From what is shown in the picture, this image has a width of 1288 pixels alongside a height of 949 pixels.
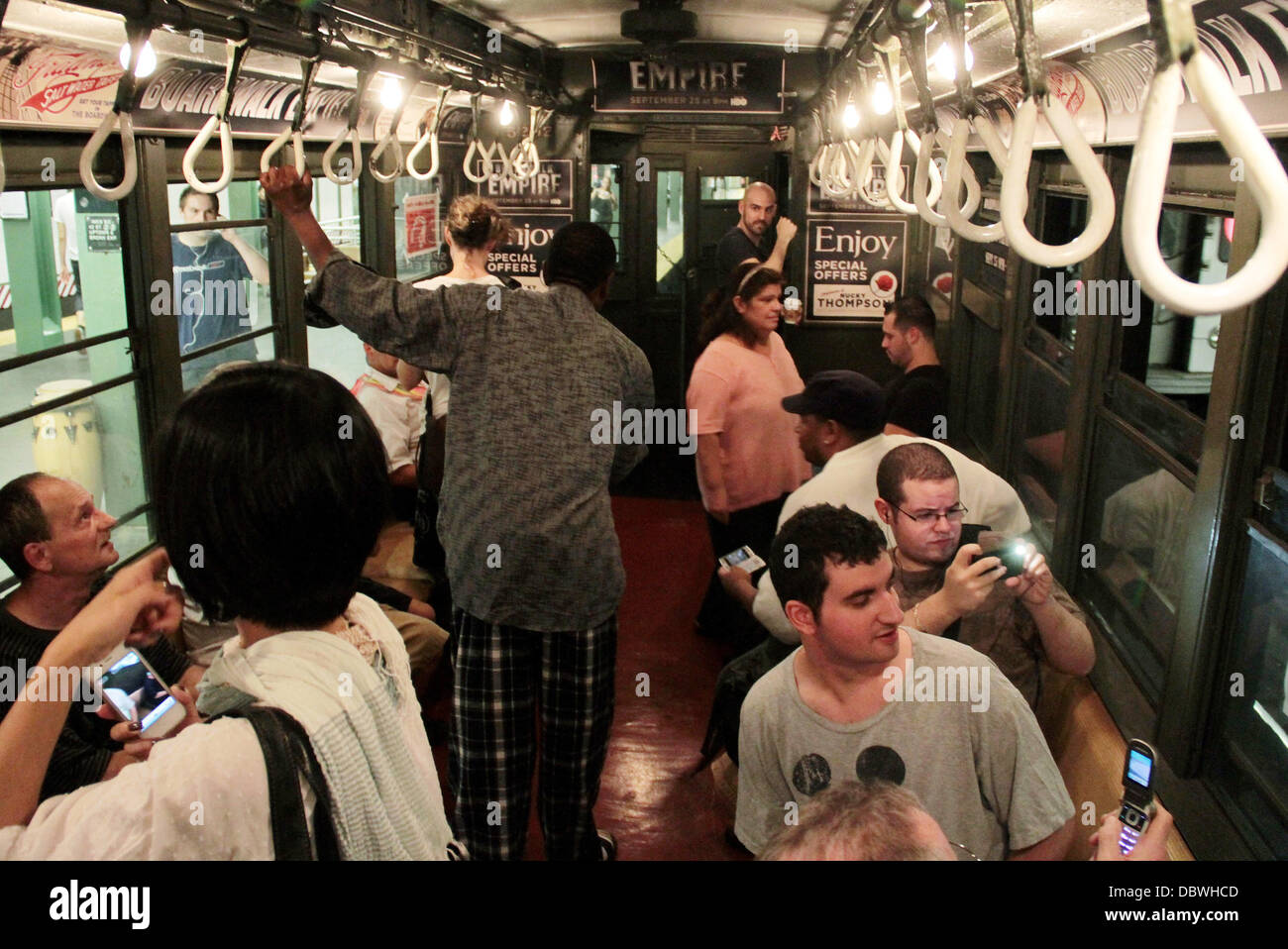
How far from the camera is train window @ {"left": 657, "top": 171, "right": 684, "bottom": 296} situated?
8516 mm

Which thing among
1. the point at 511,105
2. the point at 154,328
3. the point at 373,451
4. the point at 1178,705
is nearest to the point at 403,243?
the point at 511,105

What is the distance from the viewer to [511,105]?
650cm

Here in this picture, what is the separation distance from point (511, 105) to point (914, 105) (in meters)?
2.30

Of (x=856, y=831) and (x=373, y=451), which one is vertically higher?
(x=373, y=451)

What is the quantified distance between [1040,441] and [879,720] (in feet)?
9.35

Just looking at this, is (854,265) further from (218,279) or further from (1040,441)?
(218,279)

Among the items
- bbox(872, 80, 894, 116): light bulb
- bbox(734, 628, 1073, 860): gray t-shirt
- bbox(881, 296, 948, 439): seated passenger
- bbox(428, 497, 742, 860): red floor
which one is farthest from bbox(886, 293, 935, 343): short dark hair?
bbox(734, 628, 1073, 860): gray t-shirt

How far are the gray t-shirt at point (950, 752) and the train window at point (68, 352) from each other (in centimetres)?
230

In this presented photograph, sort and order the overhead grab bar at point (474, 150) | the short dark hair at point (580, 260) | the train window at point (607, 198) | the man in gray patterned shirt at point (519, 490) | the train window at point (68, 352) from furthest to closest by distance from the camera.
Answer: the train window at point (607, 198), the overhead grab bar at point (474, 150), the train window at point (68, 352), the short dark hair at point (580, 260), the man in gray patterned shirt at point (519, 490)

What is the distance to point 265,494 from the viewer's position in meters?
1.21

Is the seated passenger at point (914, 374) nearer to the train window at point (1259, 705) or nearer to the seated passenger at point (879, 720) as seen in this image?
the train window at point (1259, 705)

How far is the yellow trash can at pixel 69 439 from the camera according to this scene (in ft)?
11.4

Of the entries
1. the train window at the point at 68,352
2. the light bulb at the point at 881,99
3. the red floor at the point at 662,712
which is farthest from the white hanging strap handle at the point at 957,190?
the train window at the point at 68,352
